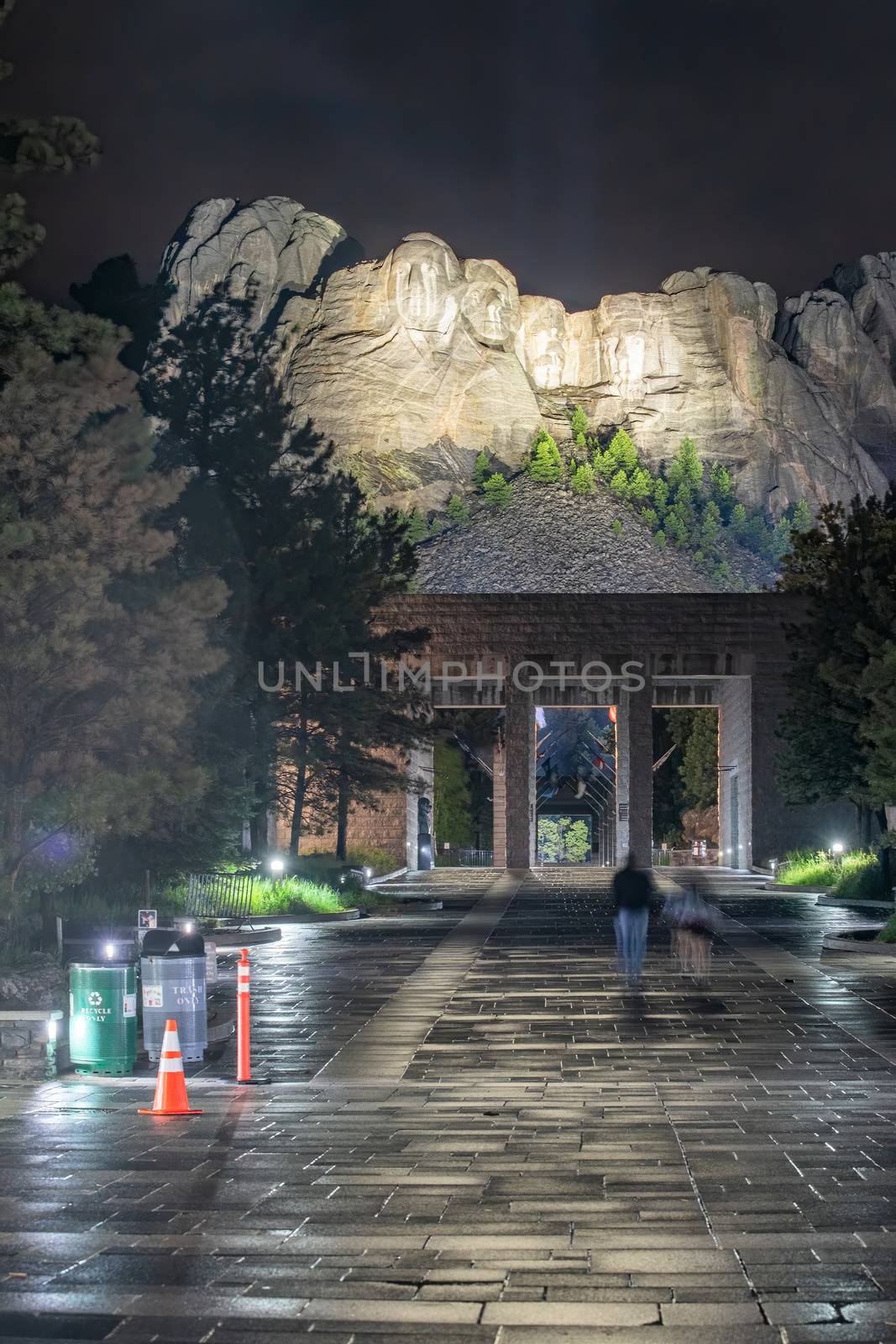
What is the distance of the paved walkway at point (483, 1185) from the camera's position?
606 centimetres

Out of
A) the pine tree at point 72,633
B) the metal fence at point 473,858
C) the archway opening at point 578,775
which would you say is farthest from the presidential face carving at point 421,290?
the pine tree at point 72,633

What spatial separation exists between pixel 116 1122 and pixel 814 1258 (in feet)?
17.2

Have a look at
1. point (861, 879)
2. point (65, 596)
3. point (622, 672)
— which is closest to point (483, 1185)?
point (65, 596)

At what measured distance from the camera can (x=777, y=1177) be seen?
846 cm

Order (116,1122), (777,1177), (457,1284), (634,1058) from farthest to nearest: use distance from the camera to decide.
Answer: (634,1058)
(116,1122)
(777,1177)
(457,1284)

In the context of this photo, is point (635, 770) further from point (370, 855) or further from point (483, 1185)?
point (483, 1185)

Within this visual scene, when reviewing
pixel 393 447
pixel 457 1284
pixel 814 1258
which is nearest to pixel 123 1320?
pixel 457 1284

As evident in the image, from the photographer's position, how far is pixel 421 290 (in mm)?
197250

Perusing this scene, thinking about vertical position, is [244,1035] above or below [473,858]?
above

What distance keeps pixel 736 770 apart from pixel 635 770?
431 centimetres

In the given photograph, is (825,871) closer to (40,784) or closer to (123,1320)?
(40,784)

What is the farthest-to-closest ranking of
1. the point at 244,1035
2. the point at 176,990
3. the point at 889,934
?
the point at 889,934, the point at 176,990, the point at 244,1035

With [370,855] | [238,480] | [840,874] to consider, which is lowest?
[370,855]

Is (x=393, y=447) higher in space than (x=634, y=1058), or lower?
higher
